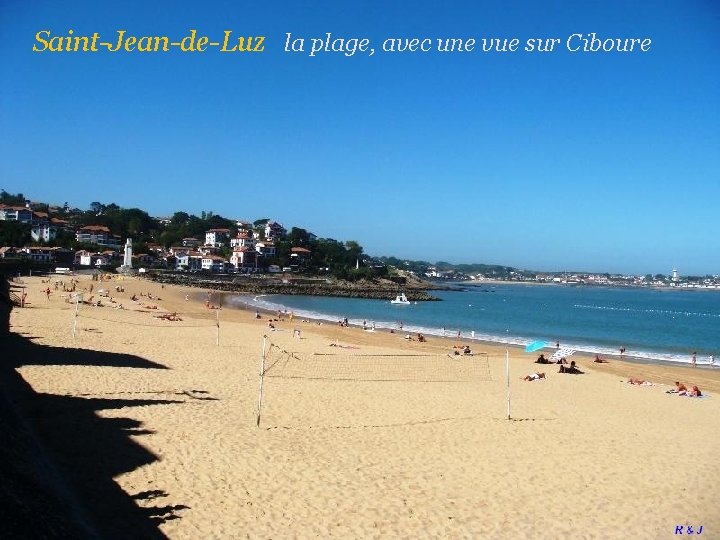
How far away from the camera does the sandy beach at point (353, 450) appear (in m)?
6.45

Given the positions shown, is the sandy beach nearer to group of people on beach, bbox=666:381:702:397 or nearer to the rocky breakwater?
group of people on beach, bbox=666:381:702:397

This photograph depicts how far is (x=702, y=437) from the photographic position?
1157cm

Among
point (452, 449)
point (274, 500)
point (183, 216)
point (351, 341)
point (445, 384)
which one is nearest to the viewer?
point (274, 500)

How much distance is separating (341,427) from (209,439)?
8.85ft

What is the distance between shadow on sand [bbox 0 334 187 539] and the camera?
4184 millimetres

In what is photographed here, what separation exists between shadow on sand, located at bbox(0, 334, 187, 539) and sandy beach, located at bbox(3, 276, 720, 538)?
4cm

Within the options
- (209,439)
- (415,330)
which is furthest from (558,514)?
(415,330)

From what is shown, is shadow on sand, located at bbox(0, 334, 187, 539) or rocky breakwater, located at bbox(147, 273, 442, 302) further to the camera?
rocky breakwater, located at bbox(147, 273, 442, 302)

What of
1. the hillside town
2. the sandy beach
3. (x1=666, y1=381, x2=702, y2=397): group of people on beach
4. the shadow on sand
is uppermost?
the hillside town

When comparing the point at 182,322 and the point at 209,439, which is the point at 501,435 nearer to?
the point at 209,439

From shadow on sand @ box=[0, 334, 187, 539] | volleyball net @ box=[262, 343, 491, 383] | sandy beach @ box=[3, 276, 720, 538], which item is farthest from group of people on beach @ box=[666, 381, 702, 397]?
shadow on sand @ box=[0, 334, 187, 539]

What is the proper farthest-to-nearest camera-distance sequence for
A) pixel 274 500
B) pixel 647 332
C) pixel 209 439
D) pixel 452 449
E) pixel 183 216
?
pixel 183 216
pixel 647 332
pixel 452 449
pixel 209 439
pixel 274 500

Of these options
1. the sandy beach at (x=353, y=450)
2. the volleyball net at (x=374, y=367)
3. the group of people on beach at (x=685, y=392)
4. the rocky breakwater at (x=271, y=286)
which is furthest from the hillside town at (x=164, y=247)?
the group of people on beach at (x=685, y=392)

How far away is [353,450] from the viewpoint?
8969mm
